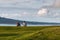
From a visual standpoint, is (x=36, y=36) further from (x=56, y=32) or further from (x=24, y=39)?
(x=56, y=32)

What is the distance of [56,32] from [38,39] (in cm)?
677

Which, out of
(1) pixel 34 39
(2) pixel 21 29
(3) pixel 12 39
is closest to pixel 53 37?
→ (1) pixel 34 39

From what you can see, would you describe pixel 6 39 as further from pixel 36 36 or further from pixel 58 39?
pixel 58 39

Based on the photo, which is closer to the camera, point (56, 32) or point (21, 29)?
point (56, 32)

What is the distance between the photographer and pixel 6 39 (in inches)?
1411

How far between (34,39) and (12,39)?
393 centimetres

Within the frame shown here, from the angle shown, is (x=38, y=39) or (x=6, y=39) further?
Result: (x=6, y=39)

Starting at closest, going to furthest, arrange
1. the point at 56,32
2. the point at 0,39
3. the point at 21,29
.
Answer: the point at 0,39 < the point at 56,32 < the point at 21,29

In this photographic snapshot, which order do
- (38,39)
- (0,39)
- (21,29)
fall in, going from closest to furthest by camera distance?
(38,39) → (0,39) → (21,29)

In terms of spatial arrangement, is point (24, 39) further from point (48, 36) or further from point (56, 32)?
point (56, 32)

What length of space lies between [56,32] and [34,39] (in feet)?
22.2

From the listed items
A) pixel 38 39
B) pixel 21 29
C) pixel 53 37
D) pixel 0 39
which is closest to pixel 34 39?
pixel 38 39

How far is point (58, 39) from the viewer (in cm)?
3444

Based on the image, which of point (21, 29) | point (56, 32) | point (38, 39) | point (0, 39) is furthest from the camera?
point (21, 29)
